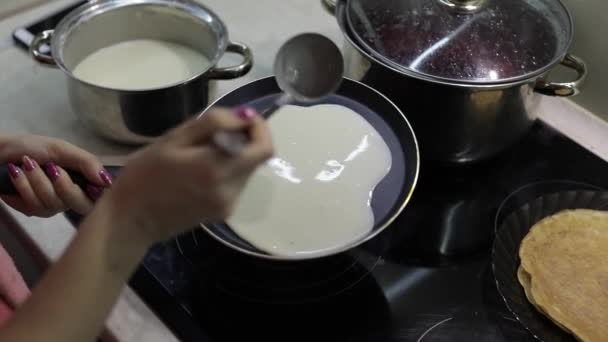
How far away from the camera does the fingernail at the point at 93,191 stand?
0.60 m

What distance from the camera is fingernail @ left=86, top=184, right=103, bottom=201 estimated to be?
0.60 m

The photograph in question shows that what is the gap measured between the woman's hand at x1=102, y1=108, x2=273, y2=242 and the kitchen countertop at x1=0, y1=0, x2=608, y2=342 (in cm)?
31

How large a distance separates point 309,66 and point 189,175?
0.37 metres

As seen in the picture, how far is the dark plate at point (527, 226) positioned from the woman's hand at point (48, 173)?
1.54 ft

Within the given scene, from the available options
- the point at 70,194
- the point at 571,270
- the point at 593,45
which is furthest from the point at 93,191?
the point at 593,45

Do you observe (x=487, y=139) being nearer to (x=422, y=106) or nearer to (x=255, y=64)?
(x=422, y=106)

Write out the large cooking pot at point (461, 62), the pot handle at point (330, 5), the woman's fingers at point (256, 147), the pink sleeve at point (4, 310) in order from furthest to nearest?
the pot handle at point (330, 5) → the large cooking pot at point (461, 62) → the pink sleeve at point (4, 310) → the woman's fingers at point (256, 147)

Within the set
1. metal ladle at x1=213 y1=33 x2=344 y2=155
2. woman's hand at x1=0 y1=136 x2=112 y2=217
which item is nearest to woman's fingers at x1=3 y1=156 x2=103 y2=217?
woman's hand at x1=0 y1=136 x2=112 y2=217

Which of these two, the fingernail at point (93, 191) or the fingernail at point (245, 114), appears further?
the fingernail at point (93, 191)

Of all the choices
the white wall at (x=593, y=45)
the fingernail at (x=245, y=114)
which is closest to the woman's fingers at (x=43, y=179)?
the fingernail at (x=245, y=114)

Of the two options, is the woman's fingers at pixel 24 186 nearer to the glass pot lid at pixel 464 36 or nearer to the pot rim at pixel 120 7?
the pot rim at pixel 120 7

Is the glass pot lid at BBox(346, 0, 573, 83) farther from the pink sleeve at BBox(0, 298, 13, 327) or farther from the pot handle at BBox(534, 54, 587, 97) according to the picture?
the pink sleeve at BBox(0, 298, 13, 327)

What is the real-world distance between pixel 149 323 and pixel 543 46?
0.59m

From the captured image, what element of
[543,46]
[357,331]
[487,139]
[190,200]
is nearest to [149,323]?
[357,331]
